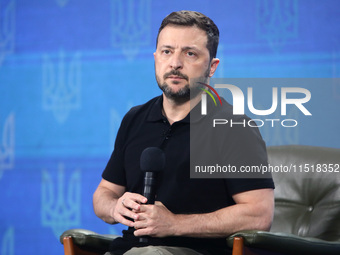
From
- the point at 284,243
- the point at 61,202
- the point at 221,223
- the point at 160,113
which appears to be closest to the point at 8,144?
the point at 61,202

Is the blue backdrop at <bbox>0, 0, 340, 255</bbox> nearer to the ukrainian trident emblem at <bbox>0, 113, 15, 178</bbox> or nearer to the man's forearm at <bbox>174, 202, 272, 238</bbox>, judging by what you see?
the ukrainian trident emblem at <bbox>0, 113, 15, 178</bbox>

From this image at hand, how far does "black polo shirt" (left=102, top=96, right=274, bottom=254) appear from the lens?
1753 millimetres

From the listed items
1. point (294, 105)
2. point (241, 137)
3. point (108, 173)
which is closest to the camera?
point (241, 137)

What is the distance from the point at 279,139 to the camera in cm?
297

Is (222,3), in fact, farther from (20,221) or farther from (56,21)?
(20,221)

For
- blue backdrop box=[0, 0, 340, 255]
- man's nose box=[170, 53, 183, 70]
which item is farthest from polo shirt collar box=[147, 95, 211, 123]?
blue backdrop box=[0, 0, 340, 255]

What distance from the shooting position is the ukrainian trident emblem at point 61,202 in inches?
127

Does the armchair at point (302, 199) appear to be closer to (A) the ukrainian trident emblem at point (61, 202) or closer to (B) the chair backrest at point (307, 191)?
(B) the chair backrest at point (307, 191)

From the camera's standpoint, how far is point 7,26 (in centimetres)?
334

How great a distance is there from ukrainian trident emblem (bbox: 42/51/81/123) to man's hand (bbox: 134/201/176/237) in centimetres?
173

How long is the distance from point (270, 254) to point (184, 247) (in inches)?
11.1

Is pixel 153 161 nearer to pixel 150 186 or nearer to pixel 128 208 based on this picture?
pixel 150 186

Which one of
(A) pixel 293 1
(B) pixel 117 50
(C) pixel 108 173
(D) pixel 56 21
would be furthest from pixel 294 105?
(D) pixel 56 21

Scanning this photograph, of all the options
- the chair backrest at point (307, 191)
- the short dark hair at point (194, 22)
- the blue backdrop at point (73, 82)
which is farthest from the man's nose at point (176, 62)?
the blue backdrop at point (73, 82)
